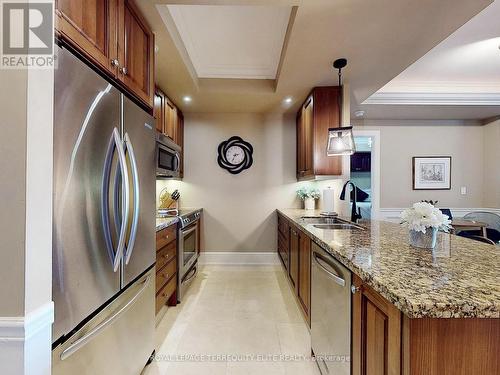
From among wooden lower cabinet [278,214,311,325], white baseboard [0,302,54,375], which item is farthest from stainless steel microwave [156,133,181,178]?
white baseboard [0,302,54,375]

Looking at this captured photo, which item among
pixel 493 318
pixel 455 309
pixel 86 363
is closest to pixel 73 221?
pixel 86 363

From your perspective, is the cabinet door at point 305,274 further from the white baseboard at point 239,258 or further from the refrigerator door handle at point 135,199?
the white baseboard at point 239,258

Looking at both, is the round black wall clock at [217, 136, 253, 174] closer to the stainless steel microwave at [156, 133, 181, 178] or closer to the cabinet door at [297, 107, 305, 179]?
the cabinet door at [297, 107, 305, 179]

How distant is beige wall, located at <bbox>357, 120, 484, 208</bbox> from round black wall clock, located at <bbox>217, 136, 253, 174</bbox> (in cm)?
210

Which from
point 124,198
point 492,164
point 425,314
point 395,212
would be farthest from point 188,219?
point 492,164

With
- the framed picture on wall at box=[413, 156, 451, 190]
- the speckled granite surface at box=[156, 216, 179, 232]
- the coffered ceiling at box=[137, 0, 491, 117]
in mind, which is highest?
the coffered ceiling at box=[137, 0, 491, 117]

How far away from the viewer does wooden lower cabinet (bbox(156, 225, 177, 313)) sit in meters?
2.26

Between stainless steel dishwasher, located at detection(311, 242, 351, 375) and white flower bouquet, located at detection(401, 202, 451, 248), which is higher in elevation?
white flower bouquet, located at detection(401, 202, 451, 248)

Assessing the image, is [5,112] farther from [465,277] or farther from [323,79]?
[323,79]

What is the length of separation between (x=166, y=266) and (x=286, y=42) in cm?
230

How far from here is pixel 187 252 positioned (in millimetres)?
3203

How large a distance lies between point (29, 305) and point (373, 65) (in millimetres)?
3001

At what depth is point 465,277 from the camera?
95 cm

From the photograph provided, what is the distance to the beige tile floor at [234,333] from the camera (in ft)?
6.16
